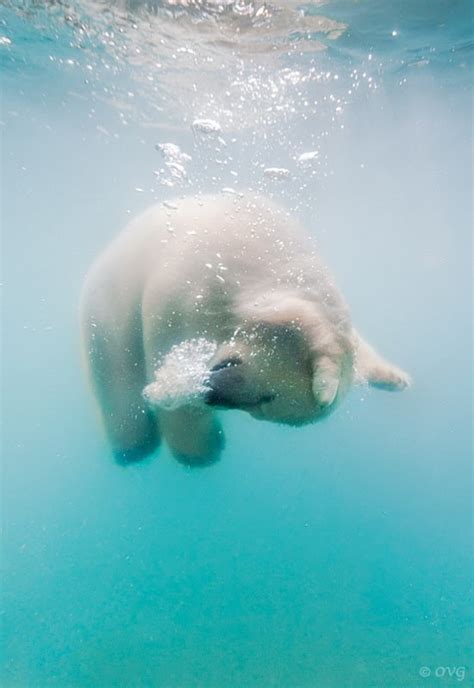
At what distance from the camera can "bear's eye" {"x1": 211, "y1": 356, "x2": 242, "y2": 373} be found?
2.47 metres

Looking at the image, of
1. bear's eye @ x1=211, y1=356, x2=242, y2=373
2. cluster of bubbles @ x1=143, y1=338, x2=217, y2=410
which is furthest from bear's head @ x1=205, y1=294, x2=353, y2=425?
cluster of bubbles @ x1=143, y1=338, x2=217, y2=410

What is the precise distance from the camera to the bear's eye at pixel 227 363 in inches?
97.3

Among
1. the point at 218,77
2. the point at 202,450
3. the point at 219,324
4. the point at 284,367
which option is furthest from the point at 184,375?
the point at 218,77

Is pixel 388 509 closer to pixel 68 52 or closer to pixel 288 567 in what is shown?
pixel 288 567

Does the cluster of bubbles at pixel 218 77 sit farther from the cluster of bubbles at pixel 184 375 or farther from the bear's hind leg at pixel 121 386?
the cluster of bubbles at pixel 184 375

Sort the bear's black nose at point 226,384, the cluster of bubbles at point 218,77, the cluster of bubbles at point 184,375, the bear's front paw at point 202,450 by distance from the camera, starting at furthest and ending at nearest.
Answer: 1. the cluster of bubbles at point 218,77
2. the bear's front paw at point 202,450
3. the cluster of bubbles at point 184,375
4. the bear's black nose at point 226,384

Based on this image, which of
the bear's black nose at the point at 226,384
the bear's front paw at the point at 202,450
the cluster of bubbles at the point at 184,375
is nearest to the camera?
the bear's black nose at the point at 226,384

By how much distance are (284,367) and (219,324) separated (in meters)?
0.62

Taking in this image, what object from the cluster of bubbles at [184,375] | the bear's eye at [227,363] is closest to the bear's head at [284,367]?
the bear's eye at [227,363]

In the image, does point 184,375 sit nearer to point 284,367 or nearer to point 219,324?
point 219,324

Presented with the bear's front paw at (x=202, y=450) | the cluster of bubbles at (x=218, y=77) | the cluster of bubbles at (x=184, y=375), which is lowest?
the bear's front paw at (x=202, y=450)

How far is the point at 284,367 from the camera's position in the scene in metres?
2.47

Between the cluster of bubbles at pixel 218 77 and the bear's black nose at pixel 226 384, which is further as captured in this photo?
the cluster of bubbles at pixel 218 77

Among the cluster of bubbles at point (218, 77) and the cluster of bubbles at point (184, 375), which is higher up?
the cluster of bubbles at point (218, 77)
